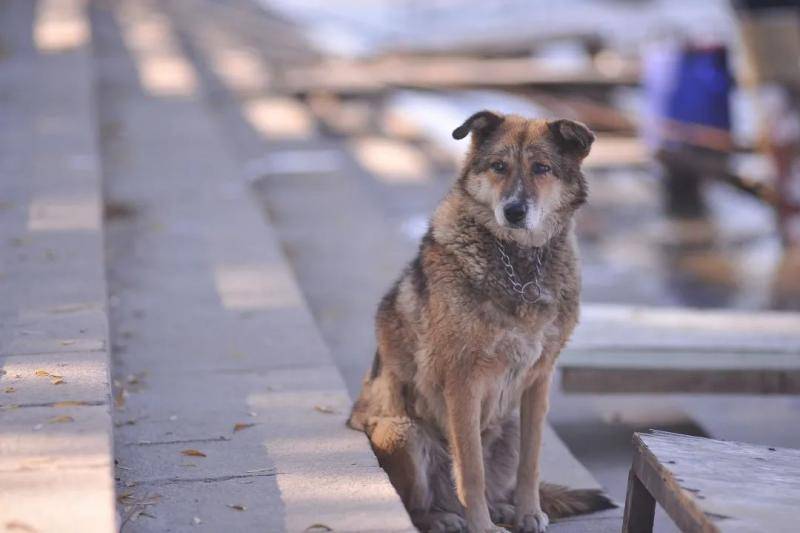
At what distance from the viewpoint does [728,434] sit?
6.35 meters

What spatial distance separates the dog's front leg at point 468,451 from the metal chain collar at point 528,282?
15.3 inches

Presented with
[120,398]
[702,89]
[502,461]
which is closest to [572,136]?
[502,461]

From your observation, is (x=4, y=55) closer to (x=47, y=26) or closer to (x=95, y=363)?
(x=47, y=26)

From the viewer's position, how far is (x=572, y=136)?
4.44 meters

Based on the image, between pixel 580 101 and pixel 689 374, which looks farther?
pixel 580 101

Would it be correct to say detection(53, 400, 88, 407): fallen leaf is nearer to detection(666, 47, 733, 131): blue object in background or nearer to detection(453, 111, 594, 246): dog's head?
detection(453, 111, 594, 246): dog's head

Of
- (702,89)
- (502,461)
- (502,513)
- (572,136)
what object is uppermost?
(572,136)

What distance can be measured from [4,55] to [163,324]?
6.08 metres

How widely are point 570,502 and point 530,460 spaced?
0.37 m

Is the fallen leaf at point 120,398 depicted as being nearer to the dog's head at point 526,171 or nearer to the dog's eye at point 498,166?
the dog's head at point 526,171

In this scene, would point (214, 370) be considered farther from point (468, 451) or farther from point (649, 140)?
point (649, 140)

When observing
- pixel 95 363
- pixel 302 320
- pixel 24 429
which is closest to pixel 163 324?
pixel 302 320

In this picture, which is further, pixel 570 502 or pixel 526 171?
pixel 570 502

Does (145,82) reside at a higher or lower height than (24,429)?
lower
